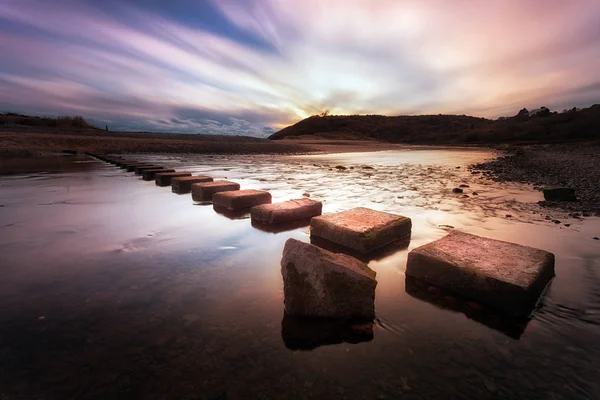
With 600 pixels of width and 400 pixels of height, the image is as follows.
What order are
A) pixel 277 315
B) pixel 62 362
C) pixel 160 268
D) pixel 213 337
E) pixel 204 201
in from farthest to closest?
pixel 204 201 → pixel 160 268 → pixel 277 315 → pixel 213 337 → pixel 62 362

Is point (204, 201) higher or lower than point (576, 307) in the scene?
lower

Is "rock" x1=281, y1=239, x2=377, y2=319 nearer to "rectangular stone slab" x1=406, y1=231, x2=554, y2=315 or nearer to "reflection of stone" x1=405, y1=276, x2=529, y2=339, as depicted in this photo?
"reflection of stone" x1=405, y1=276, x2=529, y2=339

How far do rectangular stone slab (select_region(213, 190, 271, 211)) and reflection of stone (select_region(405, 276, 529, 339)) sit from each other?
297 centimetres

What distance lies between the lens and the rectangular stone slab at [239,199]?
458 centimetres

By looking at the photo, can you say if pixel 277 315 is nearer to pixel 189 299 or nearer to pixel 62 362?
pixel 189 299

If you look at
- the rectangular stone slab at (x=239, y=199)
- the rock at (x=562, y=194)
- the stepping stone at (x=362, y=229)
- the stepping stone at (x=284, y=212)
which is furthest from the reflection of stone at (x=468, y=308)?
the rock at (x=562, y=194)

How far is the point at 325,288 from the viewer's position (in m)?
1.77

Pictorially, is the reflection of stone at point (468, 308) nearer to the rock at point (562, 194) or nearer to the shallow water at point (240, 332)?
the shallow water at point (240, 332)

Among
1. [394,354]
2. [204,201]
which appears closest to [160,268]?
[394,354]

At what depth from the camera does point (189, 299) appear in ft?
6.44

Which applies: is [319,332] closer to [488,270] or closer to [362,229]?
[488,270]

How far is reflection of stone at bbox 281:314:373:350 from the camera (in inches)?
62.0

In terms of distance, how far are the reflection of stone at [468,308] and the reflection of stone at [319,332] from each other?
0.57 meters

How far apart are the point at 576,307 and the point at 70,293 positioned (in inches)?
135
